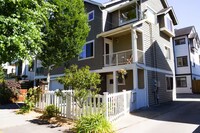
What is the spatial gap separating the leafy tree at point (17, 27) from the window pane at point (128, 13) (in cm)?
1276

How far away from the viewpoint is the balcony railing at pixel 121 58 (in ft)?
51.2

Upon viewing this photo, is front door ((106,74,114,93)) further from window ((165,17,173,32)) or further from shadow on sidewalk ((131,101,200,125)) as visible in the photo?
window ((165,17,173,32))

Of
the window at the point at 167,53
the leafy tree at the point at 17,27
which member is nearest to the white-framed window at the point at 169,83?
the window at the point at 167,53

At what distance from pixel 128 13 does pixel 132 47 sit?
5208 mm

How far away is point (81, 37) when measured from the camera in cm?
1459

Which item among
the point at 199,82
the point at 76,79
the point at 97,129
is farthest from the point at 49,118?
the point at 199,82

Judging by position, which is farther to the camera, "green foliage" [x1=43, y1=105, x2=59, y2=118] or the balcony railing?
the balcony railing

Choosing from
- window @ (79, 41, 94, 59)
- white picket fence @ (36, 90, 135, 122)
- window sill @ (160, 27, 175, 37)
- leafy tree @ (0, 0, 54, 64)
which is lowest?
white picket fence @ (36, 90, 135, 122)

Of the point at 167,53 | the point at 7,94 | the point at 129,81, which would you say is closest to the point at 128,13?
the point at 129,81

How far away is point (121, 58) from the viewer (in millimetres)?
16719

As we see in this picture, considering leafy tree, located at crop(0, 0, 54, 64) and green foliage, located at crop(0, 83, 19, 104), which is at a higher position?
leafy tree, located at crop(0, 0, 54, 64)

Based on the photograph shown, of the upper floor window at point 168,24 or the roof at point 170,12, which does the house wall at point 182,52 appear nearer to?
the roof at point 170,12

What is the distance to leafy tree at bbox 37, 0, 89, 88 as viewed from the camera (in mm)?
13789

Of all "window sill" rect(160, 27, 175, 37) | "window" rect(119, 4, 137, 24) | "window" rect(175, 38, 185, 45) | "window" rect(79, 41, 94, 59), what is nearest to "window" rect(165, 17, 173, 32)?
"window sill" rect(160, 27, 175, 37)
